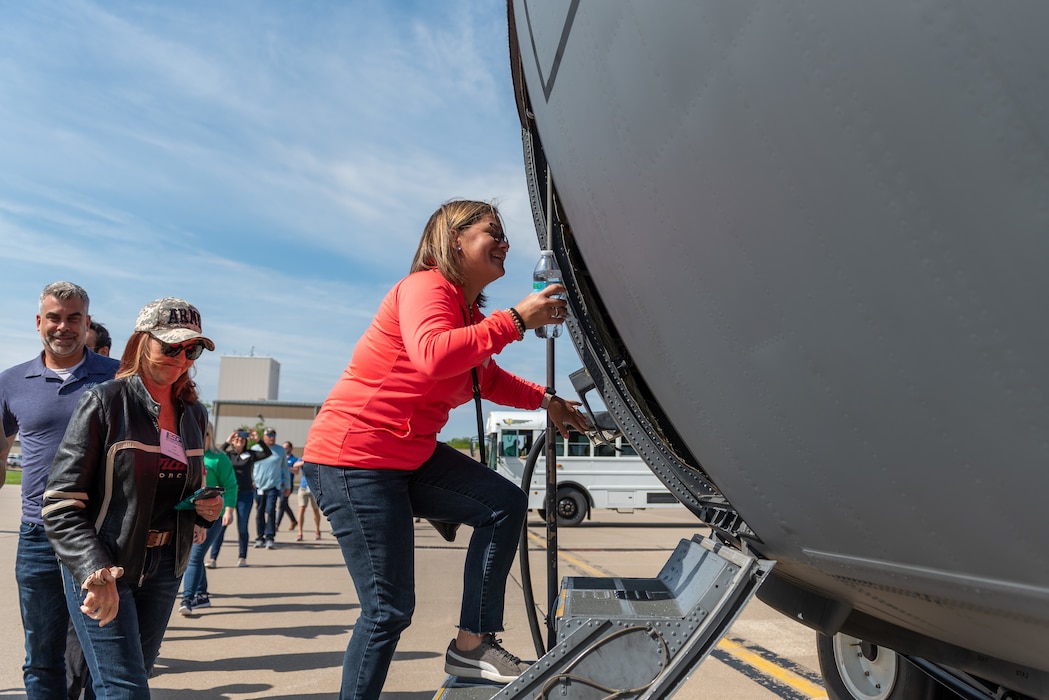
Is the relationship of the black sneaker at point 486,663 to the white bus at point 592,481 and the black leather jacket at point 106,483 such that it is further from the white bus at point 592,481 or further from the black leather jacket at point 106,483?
the white bus at point 592,481

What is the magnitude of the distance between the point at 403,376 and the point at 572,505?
14370 mm

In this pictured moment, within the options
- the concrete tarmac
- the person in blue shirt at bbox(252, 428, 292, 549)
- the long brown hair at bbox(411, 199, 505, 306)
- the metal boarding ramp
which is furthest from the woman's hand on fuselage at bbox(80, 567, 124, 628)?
the person in blue shirt at bbox(252, 428, 292, 549)

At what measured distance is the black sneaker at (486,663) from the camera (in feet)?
7.84

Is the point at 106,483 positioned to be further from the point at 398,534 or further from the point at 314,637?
the point at 314,637

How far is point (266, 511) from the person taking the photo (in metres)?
11.3

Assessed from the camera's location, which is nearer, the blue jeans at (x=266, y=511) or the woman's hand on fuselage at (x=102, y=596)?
the woman's hand on fuselage at (x=102, y=596)

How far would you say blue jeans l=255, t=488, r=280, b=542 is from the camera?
1065 cm

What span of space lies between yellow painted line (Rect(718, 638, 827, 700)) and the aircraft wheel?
2.25 feet

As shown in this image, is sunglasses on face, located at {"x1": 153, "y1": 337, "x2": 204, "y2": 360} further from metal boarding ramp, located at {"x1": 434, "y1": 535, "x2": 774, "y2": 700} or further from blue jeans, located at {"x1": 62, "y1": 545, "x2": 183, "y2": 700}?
metal boarding ramp, located at {"x1": 434, "y1": 535, "x2": 774, "y2": 700}

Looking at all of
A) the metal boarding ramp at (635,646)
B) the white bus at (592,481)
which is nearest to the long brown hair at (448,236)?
the metal boarding ramp at (635,646)

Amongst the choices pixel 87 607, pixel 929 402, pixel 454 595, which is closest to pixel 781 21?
pixel 929 402

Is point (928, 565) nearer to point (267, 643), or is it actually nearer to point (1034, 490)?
point (1034, 490)

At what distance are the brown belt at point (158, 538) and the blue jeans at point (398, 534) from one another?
0.58 metres

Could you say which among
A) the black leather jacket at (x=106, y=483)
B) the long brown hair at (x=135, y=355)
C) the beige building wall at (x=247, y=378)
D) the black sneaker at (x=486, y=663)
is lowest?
the black sneaker at (x=486, y=663)
